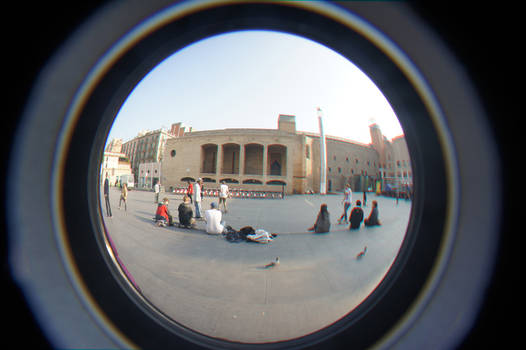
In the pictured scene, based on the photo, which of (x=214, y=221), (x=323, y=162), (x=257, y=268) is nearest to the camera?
(x=257, y=268)

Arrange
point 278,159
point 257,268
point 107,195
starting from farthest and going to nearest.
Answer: point 278,159 < point 257,268 < point 107,195

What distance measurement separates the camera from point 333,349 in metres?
1.00

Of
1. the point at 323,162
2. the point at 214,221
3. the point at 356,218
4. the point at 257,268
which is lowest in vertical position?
the point at 257,268

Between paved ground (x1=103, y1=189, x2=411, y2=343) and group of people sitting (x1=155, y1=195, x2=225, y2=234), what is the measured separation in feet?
0.19

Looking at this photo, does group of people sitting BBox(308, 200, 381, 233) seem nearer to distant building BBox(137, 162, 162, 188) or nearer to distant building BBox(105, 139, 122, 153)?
distant building BBox(137, 162, 162, 188)

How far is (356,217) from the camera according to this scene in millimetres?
1264

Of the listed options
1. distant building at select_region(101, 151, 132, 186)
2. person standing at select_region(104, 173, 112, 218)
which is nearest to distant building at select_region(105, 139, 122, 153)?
distant building at select_region(101, 151, 132, 186)

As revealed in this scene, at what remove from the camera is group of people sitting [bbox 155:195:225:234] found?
135cm

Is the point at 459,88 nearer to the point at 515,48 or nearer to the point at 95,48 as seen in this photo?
the point at 515,48

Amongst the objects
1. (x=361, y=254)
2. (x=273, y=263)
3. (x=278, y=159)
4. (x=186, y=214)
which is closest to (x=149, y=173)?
(x=186, y=214)

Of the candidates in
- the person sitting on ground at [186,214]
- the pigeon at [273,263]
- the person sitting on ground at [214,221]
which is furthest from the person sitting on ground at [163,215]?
the pigeon at [273,263]

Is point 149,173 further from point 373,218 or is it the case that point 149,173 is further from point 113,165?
point 373,218

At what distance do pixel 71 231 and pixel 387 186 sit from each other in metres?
2.10

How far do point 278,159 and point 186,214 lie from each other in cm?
103
